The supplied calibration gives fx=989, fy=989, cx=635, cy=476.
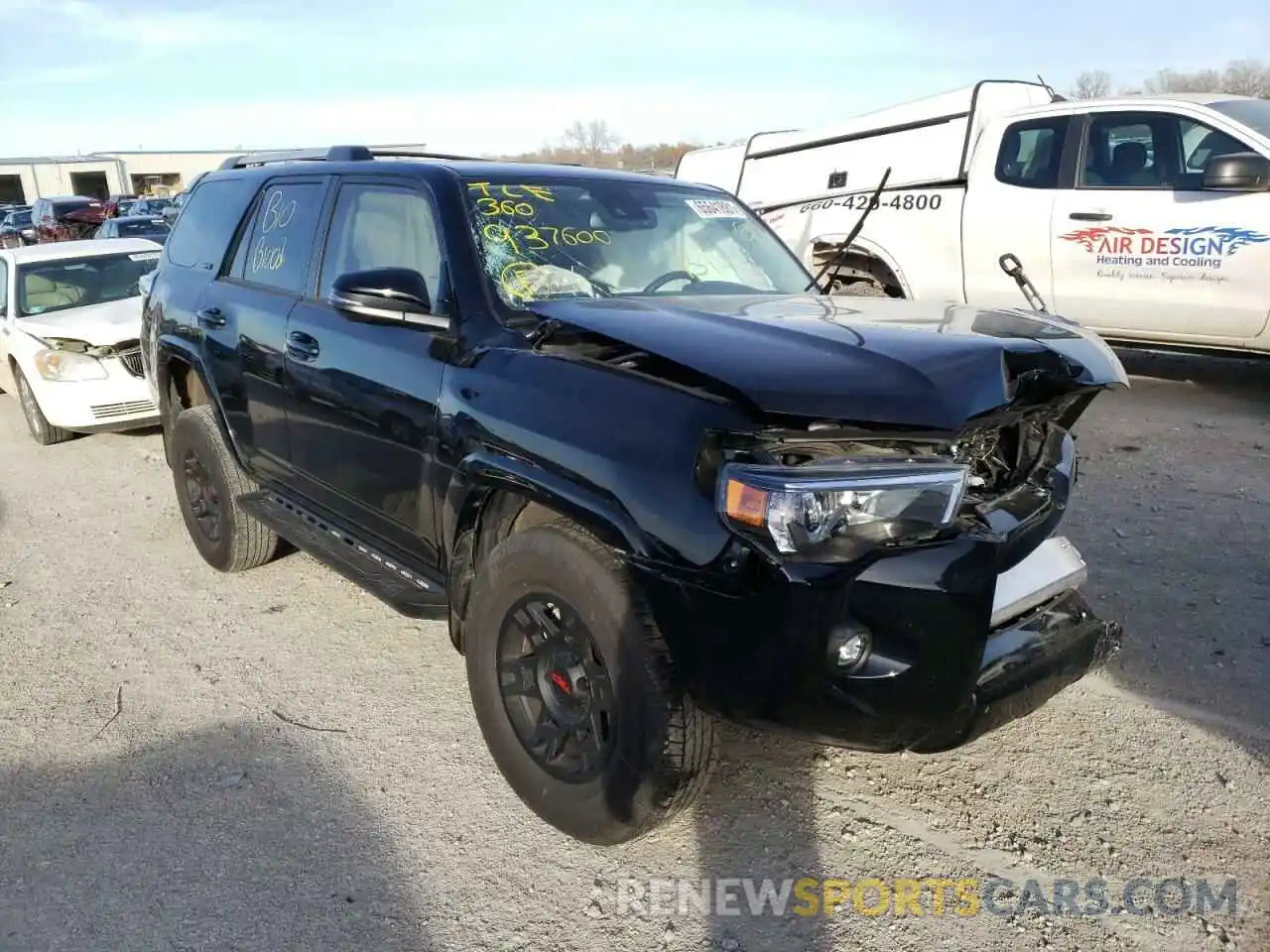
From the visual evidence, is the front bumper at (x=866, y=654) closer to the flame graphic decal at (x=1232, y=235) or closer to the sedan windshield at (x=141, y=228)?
the flame graphic decal at (x=1232, y=235)

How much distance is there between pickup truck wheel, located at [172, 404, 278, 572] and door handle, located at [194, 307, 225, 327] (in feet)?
1.41

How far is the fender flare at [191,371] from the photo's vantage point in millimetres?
4664

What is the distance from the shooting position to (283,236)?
4273 millimetres

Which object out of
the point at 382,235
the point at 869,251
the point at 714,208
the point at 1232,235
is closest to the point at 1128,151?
the point at 1232,235

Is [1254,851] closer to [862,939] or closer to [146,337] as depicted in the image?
[862,939]

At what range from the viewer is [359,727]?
3.52 m

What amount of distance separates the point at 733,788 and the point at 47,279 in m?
7.90

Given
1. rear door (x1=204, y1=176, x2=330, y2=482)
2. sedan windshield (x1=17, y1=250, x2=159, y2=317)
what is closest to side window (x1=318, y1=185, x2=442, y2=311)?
rear door (x1=204, y1=176, x2=330, y2=482)

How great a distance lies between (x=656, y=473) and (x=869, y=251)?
6.20m

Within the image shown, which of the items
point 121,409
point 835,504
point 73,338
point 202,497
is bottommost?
point 121,409

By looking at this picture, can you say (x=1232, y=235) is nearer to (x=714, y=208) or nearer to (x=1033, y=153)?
(x=1033, y=153)

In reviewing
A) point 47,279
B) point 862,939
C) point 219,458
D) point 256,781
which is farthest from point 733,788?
point 47,279

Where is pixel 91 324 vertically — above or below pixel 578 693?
above

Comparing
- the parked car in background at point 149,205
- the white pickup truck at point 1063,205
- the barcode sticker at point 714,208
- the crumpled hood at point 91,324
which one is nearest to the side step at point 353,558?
the barcode sticker at point 714,208
